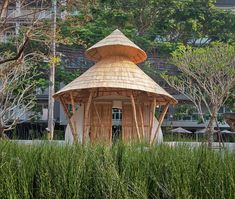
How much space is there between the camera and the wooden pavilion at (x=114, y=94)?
8.55m

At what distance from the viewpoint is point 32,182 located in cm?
335

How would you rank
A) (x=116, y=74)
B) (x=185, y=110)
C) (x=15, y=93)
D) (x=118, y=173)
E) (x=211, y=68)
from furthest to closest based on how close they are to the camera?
1. (x=185, y=110)
2. (x=15, y=93)
3. (x=211, y=68)
4. (x=116, y=74)
5. (x=118, y=173)

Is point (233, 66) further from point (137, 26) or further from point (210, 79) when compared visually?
point (137, 26)

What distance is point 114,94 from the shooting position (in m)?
9.59

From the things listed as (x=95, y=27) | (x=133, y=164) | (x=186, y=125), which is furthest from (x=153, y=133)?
(x=186, y=125)

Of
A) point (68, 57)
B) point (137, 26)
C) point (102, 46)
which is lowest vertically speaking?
point (102, 46)

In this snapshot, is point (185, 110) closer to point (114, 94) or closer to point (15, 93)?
point (15, 93)

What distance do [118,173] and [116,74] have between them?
17.8 feet

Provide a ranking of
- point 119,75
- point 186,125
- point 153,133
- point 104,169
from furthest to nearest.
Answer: point 186,125 → point 153,133 → point 119,75 → point 104,169

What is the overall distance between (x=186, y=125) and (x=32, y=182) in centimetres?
1875

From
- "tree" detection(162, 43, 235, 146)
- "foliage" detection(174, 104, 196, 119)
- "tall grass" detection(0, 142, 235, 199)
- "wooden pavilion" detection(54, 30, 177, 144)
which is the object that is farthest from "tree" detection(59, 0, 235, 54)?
"tall grass" detection(0, 142, 235, 199)

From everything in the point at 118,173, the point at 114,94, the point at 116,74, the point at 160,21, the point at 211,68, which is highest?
the point at 160,21

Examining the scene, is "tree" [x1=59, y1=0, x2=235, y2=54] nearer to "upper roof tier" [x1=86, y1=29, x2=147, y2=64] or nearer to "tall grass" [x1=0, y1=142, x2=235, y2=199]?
"upper roof tier" [x1=86, y1=29, x2=147, y2=64]

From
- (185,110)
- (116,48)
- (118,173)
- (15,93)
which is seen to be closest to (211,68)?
(116,48)
